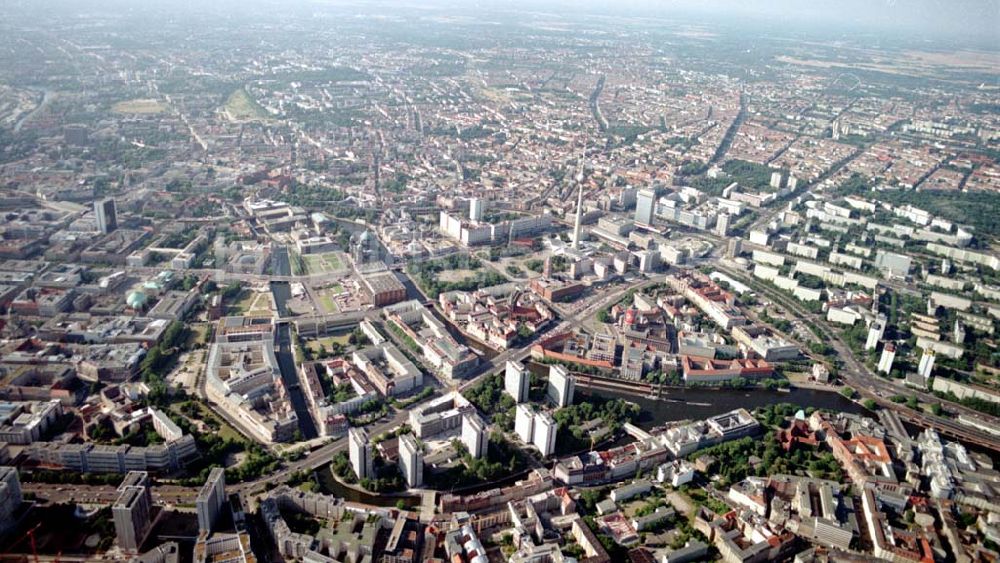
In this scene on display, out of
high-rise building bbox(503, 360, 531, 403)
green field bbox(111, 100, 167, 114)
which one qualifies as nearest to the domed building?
high-rise building bbox(503, 360, 531, 403)

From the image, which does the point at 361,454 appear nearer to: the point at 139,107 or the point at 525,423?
the point at 525,423

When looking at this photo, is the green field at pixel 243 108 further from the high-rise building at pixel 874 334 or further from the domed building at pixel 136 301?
the high-rise building at pixel 874 334

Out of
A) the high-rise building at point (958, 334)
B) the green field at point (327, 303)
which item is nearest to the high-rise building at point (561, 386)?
the green field at point (327, 303)

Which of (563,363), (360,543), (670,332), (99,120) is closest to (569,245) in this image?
(670,332)

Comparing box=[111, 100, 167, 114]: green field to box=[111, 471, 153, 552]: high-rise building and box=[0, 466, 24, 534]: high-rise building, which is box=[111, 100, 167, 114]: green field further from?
box=[111, 471, 153, 552]: high-rise building

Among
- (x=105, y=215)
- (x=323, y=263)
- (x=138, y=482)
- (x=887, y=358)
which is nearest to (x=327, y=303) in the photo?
(x=323, y=263)

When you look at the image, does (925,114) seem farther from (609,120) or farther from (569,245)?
(569,245)

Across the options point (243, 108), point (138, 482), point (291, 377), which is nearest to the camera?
point (138, 482)
